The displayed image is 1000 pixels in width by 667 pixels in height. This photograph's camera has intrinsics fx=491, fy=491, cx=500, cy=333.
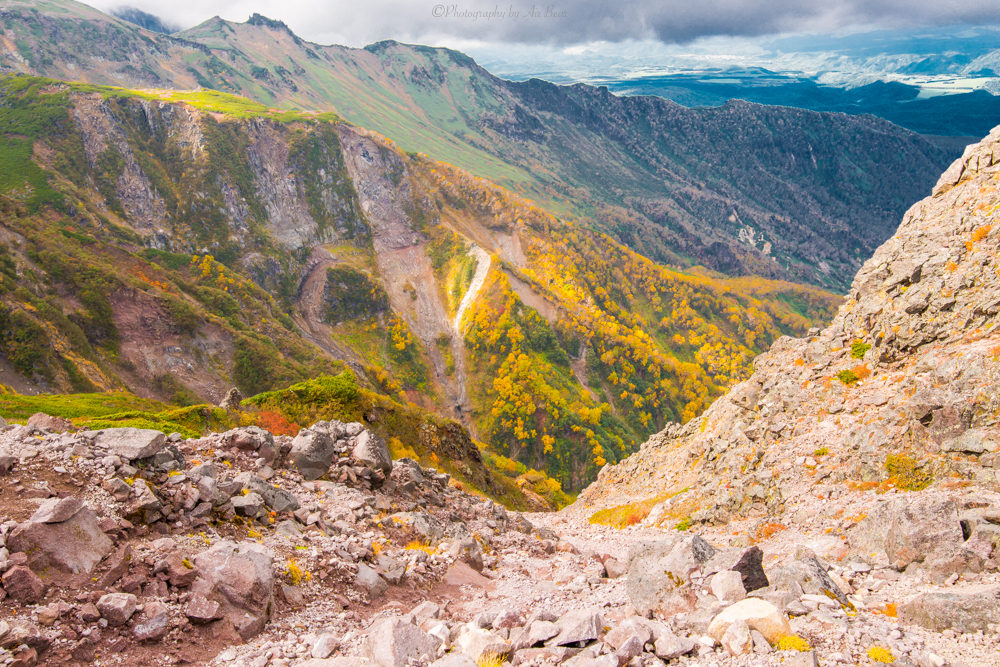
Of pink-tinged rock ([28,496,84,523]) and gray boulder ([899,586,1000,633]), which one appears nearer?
gray boulder ([899,586,1000,633])

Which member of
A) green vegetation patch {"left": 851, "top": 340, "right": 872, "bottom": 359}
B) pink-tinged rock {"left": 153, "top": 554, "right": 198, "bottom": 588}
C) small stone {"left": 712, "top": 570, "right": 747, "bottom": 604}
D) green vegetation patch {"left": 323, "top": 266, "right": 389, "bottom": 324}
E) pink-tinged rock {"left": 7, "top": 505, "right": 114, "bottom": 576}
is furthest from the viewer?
green vegetation patch {"left": 323, "top": 266, "right": 389, "bottom": 324}

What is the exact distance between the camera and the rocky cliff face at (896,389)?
78.9 feet

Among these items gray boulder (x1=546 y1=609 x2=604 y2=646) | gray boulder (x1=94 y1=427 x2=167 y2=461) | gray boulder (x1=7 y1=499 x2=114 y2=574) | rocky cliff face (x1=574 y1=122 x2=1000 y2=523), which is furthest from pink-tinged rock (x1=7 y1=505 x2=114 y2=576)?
rocky cliff face (x1=574 y1=122 x2=1000 y2=523)

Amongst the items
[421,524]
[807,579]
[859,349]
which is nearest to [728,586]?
[807,579]

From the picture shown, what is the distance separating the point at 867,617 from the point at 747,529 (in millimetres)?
18265

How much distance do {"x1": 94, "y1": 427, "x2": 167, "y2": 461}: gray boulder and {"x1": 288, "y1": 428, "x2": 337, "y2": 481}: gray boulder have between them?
848cm

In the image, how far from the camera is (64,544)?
42.0 feet

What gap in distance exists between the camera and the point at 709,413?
180 ft

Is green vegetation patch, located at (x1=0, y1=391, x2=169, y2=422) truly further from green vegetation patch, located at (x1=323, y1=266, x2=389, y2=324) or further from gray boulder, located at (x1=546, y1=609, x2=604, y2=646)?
green vegetation patch, located at (x1=323, y1=266, x2=389, y2=324)

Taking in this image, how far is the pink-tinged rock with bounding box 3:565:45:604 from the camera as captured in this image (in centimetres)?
1139

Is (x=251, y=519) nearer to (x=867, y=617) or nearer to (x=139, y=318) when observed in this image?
(x=867, y=617)

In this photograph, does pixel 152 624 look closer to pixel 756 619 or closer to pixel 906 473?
pixel 756 619

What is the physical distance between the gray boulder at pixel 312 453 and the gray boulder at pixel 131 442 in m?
8.48

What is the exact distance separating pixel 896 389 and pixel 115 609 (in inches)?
1467
